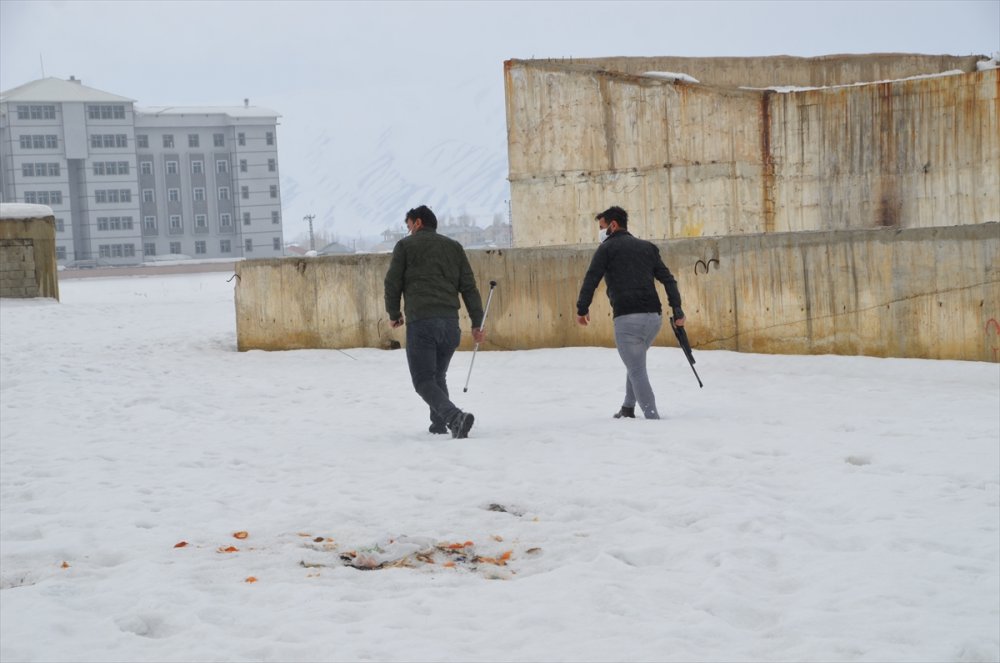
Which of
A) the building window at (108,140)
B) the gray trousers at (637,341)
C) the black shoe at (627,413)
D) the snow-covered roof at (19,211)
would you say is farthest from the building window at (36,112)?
the gray trousers at (637,341)

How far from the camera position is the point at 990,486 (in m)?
7.05

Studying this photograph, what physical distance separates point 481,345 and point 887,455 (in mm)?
7968

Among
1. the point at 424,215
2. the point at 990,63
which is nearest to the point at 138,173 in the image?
the point at 990,63

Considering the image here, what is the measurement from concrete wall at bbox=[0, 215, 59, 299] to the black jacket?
740 inches

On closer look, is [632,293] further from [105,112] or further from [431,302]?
[105,112]

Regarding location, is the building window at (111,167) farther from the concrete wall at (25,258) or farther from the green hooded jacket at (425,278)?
the green hooded jacket at (425,278)

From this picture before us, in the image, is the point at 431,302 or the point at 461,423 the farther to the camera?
the point at 431,302

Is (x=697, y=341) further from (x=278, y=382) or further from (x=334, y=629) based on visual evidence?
(x=334, y=629)

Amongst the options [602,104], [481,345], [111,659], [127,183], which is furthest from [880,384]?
[127,183]

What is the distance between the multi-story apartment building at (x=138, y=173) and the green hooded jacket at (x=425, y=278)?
88267 mm

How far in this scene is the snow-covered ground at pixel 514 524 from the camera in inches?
178

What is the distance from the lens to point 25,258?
24.6 metres

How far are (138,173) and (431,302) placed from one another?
96.4m

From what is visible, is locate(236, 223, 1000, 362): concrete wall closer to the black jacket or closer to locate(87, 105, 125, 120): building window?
the black jacket
